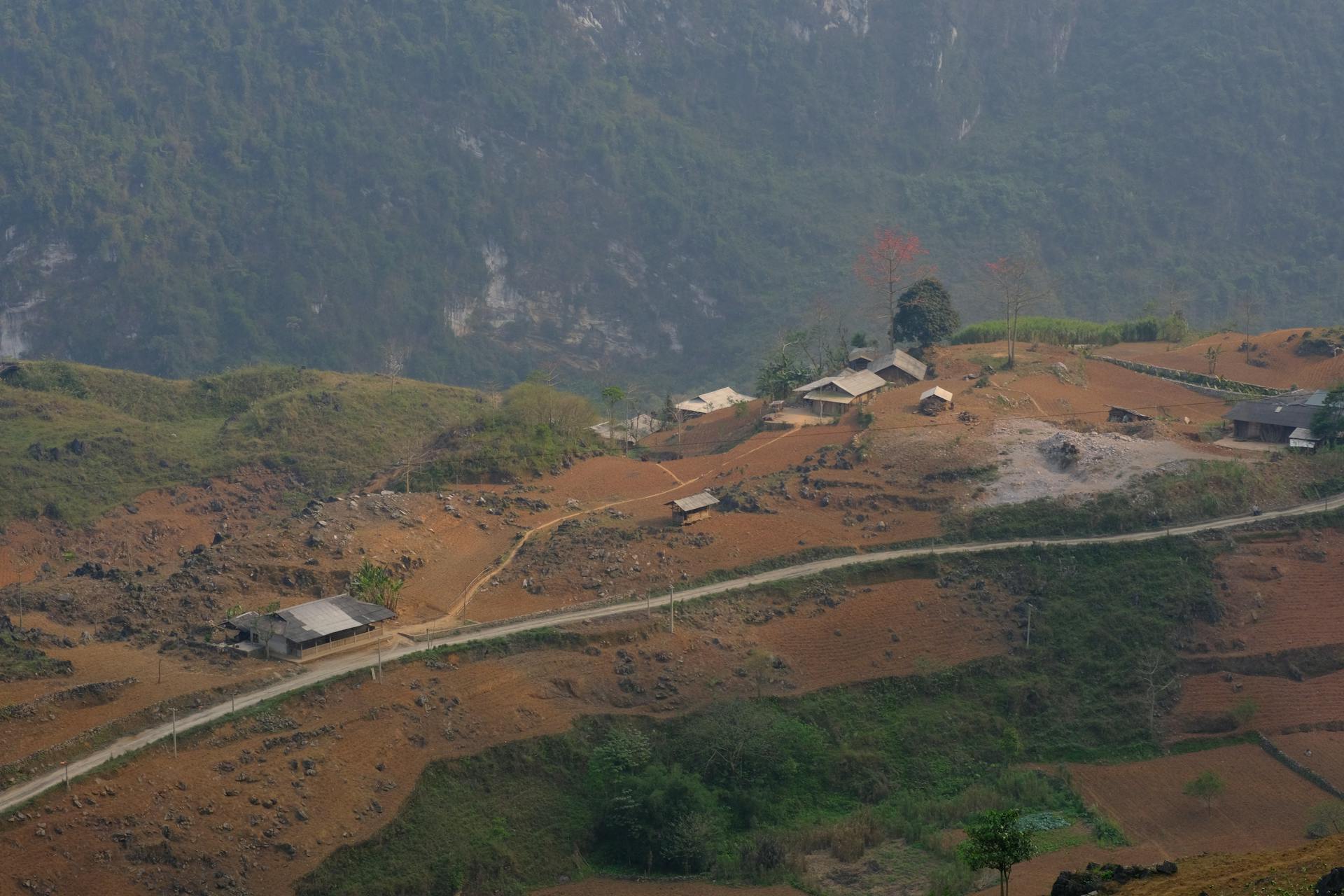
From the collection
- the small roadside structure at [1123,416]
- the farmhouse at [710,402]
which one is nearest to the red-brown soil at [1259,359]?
the small roadside structure at [1123,416]

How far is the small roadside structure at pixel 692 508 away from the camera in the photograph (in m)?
52.6

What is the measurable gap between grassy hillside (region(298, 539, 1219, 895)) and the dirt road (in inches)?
79.9

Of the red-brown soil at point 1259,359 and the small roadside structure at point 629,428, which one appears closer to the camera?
the red-brown soil at point 1259,359

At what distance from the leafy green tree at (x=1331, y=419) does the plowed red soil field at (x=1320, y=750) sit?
50.9ft

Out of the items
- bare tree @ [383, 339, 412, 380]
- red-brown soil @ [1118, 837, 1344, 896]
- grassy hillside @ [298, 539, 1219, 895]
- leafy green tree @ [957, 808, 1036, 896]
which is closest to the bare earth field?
grassy hillside @ [298, 539, 1219, 895]

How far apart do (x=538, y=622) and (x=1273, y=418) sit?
28.3m

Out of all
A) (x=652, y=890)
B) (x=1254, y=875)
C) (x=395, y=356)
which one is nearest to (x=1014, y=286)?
(x=395, y=356)

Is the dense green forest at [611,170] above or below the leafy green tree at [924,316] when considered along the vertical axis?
above

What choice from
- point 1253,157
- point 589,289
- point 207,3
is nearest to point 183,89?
point 207,3

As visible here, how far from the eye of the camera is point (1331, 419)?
5584 cm

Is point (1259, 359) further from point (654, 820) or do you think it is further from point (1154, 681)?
point (654, 820)

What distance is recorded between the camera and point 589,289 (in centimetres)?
12425

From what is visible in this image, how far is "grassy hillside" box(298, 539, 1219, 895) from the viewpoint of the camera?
124ft

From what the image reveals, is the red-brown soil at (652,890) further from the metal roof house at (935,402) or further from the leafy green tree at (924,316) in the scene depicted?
the leafy green tree at (924,316)
